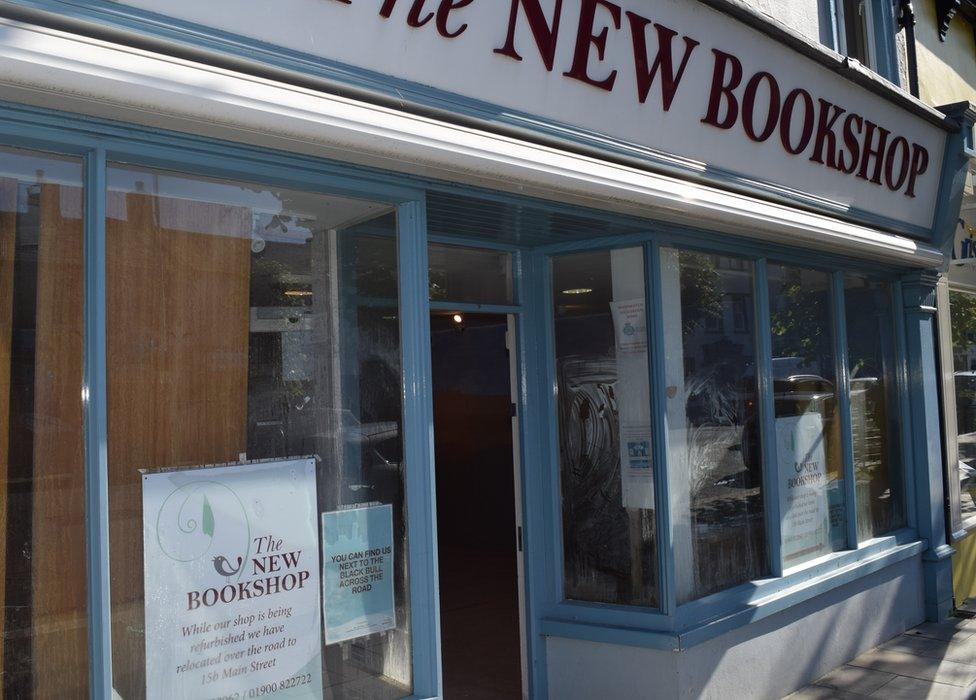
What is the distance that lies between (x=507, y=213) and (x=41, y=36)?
2.43 meters

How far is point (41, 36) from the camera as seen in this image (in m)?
2.45

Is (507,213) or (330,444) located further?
(507,213)

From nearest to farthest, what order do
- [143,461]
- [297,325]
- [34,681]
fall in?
1. [34,681]
2. [143,461]
3. [297,325]

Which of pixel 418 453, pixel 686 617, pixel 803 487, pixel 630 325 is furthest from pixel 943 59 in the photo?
pixel 418 453

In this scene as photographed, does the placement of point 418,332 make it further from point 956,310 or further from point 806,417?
point 956,310

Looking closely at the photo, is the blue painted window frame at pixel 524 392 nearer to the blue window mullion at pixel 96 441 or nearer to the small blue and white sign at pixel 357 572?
the blue window mullion at pixel 96 441

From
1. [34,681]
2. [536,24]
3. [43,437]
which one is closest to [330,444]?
[43,437]

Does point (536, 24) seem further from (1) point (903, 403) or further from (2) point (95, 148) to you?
(1) point (903, 403)

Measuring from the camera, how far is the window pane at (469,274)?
4.89 metres

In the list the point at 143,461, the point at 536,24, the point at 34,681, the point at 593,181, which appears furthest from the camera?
the point at 593,181

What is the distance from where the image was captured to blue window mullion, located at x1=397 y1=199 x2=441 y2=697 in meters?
3.70

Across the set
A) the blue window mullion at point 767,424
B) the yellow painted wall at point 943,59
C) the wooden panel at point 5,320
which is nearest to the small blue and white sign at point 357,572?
the wooden panel at point 5,320

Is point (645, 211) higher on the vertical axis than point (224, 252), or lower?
higher

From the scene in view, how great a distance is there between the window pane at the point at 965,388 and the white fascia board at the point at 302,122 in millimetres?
4707
